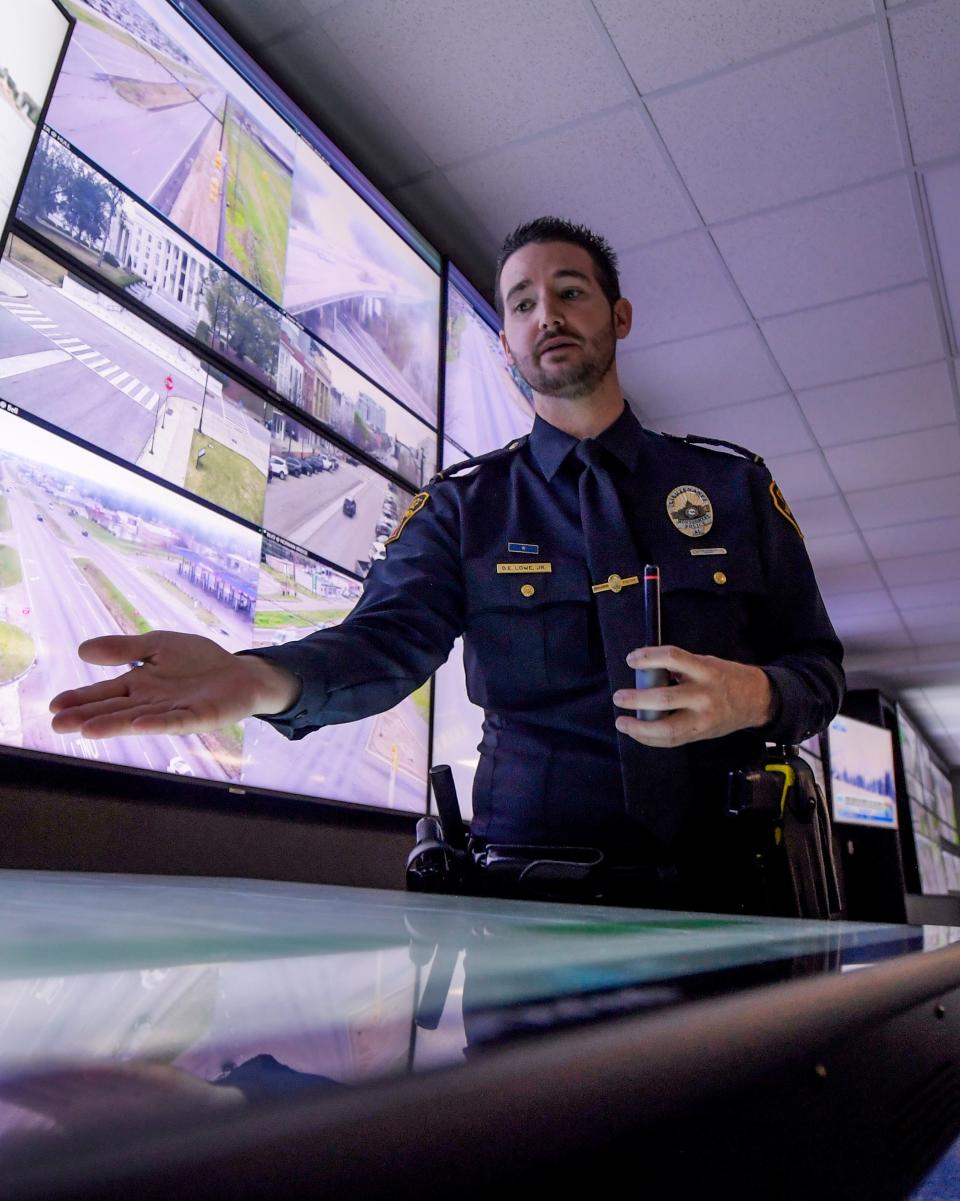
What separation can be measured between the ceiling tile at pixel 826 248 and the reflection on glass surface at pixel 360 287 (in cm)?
114

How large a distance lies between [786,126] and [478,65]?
954 millimetres

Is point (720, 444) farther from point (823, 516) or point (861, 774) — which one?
point (861, 774)

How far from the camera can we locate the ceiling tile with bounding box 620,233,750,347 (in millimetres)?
3275

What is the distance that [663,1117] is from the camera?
0.20 m

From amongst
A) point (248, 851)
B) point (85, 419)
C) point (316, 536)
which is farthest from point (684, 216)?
point (248, 851)

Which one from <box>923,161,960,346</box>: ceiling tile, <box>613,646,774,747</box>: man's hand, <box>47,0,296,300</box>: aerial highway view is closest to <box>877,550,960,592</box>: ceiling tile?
<box>923,161,960,346</box>: ceiling tile

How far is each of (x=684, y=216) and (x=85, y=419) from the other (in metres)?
2.27

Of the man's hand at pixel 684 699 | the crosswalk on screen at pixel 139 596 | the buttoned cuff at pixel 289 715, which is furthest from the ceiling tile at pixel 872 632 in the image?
the buttoned cuff at pixel 289 715

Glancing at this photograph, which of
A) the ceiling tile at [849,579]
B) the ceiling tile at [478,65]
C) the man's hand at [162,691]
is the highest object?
the ceiling tile at [478,65]

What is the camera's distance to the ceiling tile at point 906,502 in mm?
4945

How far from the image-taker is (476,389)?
3.19 metres

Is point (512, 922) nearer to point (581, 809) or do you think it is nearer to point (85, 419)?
point (581, 809)

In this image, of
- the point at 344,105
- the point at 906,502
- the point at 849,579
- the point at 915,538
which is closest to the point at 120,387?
the point at 344,105

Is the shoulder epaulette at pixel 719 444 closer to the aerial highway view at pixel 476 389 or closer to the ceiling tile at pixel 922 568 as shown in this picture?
the aerial highway view at pixel 476 389
